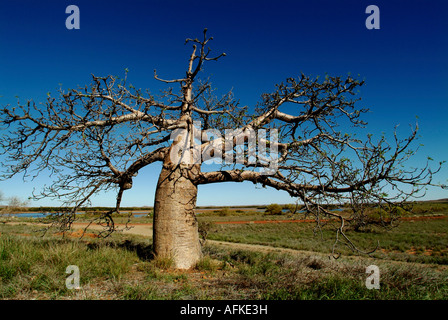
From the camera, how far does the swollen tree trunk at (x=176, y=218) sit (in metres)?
4.73

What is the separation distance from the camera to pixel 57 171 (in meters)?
5.37

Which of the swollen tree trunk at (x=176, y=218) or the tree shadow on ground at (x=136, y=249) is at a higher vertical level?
the swollen tree trunk at (x=176, y=218)

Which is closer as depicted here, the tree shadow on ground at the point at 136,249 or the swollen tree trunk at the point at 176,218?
the swollen tree trunk at the point at 176,218

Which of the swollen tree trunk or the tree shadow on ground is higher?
the swollen tree trunk

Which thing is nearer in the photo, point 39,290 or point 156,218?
point 39,290

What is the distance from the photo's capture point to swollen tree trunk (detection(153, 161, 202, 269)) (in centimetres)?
473

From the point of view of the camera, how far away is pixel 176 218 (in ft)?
15.7

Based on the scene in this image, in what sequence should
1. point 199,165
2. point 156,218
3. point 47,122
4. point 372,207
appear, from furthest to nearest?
point 199,165 → point 156,218 → point 47,122 → point 372,207

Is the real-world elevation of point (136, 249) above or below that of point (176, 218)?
below

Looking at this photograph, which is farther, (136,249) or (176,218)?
(136,249)

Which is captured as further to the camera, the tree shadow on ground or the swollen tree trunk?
the tree shadow on ground
